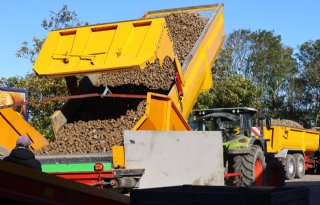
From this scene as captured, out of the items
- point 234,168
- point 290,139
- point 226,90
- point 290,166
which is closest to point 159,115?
point 234,168

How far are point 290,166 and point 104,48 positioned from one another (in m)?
13.0

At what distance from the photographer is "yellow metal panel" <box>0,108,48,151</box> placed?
10000mm

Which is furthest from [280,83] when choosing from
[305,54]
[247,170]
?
[247,170]

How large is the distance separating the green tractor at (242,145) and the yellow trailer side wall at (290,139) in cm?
372

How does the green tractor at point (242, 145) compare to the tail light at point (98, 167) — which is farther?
the green tractor at point (242, 145)

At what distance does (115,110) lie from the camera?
10445mm

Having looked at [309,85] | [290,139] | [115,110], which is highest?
[309,85]

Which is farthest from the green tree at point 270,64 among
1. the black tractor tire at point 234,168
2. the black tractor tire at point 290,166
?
A: the black tractor tire at point 234,168

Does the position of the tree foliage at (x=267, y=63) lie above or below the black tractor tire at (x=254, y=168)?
above

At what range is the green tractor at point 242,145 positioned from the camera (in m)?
13.1

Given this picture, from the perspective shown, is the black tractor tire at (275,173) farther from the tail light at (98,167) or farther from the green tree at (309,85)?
the green tree at (309,85)

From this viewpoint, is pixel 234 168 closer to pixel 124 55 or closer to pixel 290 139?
pixel 124 55

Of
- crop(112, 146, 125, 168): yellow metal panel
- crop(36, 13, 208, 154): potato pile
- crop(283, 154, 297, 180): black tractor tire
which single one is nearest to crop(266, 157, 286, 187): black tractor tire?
crop(36, 13, 208, 154): potato pile

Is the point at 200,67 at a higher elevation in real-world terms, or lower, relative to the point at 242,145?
higher
